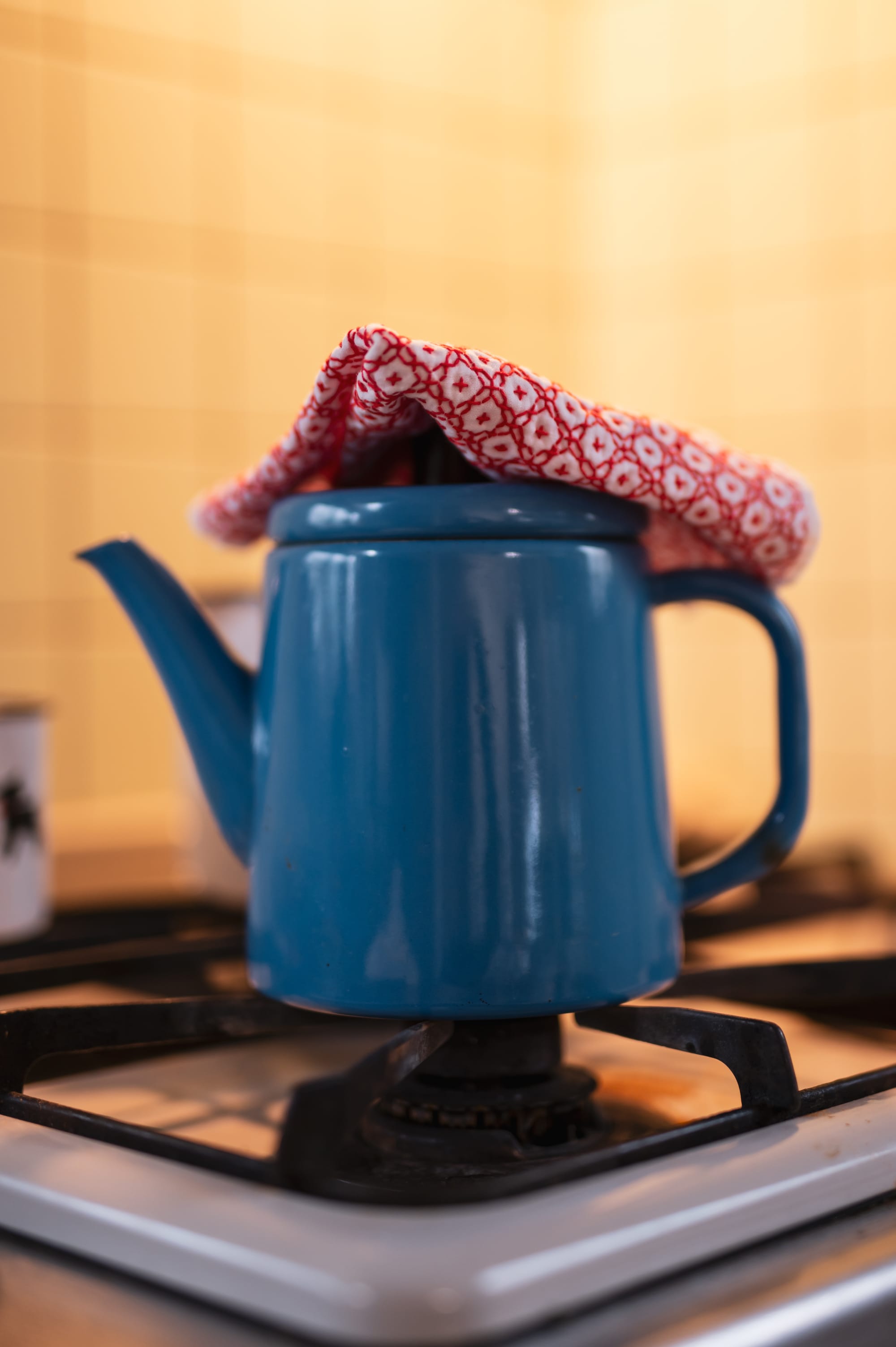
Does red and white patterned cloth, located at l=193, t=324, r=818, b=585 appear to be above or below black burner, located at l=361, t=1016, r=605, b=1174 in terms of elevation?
above

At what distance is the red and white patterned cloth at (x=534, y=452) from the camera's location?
0.39m

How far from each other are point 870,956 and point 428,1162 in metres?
0.24

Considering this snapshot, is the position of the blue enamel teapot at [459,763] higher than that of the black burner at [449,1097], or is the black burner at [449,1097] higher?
the blue enamel teapot at [459,763]

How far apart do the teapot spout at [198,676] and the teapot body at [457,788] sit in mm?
47

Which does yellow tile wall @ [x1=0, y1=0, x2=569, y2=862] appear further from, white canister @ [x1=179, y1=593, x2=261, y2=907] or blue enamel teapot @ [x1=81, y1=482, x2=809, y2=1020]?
blue enamel teapot @ [x1=81, y1=482, x2=809, y2=1020]

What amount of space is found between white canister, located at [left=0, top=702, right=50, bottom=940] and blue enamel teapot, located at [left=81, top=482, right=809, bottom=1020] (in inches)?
10.5

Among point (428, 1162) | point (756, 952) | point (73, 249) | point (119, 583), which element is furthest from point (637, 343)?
point (428, 1162)

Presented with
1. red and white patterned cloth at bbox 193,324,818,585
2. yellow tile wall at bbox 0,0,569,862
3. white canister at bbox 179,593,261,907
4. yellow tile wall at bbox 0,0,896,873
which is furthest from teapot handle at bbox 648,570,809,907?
yellow tile wall at bbox 0,0,896,873

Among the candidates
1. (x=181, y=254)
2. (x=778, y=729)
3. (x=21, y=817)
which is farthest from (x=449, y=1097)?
(x=181, y=254)

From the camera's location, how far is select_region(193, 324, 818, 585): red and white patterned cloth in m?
0.39

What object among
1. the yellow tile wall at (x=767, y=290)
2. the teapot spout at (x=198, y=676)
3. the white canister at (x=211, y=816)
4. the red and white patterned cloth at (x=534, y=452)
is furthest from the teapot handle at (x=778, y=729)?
the yellow tile wall at (x=767, y=290)

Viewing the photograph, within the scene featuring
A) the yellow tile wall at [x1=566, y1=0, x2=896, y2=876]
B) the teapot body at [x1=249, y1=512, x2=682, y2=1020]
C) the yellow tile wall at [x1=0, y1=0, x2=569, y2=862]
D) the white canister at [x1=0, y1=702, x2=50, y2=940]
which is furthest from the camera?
the yellow tile wall at [x1=566, y1=0, x2=896, y2=876]

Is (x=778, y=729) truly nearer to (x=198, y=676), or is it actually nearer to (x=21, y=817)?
(x=198, y=676)

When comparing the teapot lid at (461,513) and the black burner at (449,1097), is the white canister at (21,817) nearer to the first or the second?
the black burner at (449,1097)
